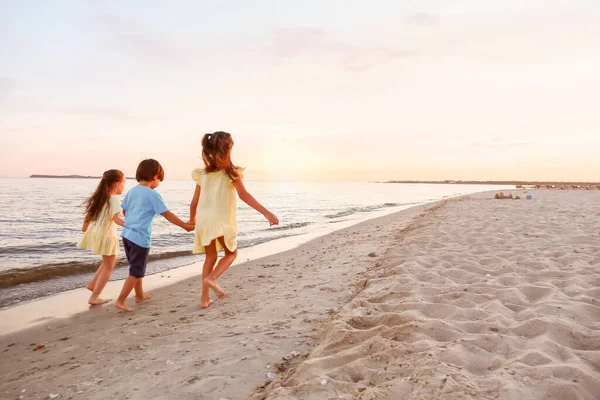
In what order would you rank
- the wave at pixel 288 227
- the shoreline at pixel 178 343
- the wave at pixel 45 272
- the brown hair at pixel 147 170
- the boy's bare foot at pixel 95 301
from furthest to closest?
the wave at pixel 288 227 → the wave at pixel 45 272 → the boy's bare foot at pixel 95 301 → the brown hair at pixel 147 170 → the shoreline at pixel 178 343

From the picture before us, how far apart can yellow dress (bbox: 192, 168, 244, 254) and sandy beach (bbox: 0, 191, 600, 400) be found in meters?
0.84

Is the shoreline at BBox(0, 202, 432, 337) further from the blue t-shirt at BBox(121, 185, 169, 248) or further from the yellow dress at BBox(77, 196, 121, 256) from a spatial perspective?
the blue t-shirt at BBox(121, 185, 169, 248)

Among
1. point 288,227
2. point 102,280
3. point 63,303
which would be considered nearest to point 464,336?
point 102,280

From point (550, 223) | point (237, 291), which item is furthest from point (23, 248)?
point (550, 223)

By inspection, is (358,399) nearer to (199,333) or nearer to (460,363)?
(460,363)

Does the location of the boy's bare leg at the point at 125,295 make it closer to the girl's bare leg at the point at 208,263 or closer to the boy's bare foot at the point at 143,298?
the boy's bare foot at the point at 143,298

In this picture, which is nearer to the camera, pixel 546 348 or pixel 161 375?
pixel 546 348

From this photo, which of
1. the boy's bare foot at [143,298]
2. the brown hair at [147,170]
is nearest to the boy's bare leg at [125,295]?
the boy's bare foot at [143,298]

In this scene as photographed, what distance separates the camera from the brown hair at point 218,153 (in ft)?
13.9

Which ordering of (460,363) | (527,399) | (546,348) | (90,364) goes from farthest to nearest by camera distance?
(90,364) < (546,348) < (460,363) < (527,399)

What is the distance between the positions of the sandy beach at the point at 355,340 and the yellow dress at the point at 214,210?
845 mm

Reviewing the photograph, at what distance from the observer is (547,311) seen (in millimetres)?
3064

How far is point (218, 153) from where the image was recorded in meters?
4.26

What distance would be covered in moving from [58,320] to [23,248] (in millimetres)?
6187
